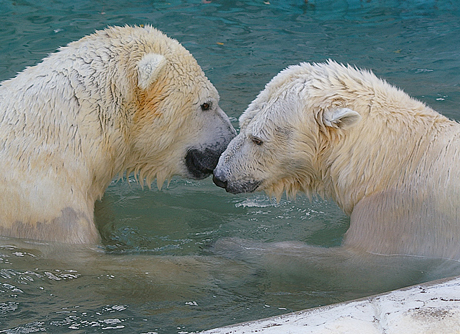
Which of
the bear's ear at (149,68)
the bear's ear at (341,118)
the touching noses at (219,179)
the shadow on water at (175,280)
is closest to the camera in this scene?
the shadow on water at (175,280)

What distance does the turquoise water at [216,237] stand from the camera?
135 inches

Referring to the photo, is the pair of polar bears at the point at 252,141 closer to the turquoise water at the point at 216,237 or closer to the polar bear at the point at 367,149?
the polar bear at the point at 367,149

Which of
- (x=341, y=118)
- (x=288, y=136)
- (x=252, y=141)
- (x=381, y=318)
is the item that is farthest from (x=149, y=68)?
(x=381, y=318)

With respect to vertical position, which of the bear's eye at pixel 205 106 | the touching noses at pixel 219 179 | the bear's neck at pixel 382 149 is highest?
the bear's eye at pixel 205 106

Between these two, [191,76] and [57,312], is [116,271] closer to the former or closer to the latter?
[57,312]

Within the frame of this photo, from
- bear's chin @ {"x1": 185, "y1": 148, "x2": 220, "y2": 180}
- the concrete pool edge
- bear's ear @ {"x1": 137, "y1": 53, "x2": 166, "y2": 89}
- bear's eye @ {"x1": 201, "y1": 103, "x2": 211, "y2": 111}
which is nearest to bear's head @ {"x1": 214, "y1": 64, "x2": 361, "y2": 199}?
bear's chin @ {"x1": 185, "y1": 148, "x2": 220, "y2": 180}

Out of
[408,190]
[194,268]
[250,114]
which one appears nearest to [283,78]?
[250,114]

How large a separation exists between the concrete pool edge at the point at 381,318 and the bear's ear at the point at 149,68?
6.40ft

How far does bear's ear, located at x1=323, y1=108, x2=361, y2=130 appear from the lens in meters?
3.65

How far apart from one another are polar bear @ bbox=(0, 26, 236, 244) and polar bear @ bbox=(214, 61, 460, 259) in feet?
1.96

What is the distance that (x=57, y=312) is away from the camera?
3.35 meters

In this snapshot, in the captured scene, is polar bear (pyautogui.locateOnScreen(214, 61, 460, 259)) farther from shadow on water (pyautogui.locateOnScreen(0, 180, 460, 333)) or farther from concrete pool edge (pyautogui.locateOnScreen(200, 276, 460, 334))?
concrete pool edge (pyautogui.locateOnScreen(200, 276, 460, 334))

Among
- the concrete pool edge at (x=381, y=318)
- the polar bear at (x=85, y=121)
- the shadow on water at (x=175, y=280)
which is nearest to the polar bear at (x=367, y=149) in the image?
the shadow on water at (x=175, y=280)

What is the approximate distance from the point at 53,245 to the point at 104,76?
1092 mm
